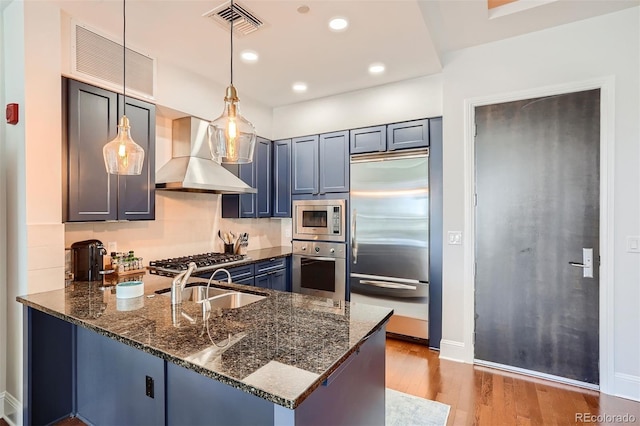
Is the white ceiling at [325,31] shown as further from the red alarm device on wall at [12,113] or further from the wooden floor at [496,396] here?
the wooden floor at [496,396]

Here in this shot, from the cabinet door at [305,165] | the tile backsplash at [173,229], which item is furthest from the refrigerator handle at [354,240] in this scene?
Answer: the tile backsplash at [173,229]

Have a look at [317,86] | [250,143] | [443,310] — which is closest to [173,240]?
[250,143]

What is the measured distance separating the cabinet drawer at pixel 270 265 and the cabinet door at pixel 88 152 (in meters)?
1.54

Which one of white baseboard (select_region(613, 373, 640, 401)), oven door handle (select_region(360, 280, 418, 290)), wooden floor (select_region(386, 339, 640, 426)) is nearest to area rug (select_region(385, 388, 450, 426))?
wooden floor (select_region(386, 339, 640, 426))

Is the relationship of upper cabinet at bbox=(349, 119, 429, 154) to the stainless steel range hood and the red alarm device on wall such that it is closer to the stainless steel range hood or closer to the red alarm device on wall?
the stainless steel range hood

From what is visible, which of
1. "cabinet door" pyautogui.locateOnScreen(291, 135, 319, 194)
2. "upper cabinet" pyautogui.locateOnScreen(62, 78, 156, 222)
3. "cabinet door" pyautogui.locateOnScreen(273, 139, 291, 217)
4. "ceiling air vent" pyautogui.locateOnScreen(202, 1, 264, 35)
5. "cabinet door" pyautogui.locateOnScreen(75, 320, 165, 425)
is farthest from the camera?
"cabinet door" pyautogui.locateOnScreen(273, 139, 291, 217)

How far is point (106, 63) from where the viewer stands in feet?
8.49

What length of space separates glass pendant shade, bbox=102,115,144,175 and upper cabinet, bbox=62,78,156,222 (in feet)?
1.92

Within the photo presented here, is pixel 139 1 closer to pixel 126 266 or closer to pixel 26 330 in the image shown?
pixel 126 266

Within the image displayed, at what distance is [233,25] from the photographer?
2389 mm

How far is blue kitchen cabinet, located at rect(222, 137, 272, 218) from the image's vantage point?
12.9 feet

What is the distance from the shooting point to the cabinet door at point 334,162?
3900 mm

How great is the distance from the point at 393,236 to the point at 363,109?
1.53 metres

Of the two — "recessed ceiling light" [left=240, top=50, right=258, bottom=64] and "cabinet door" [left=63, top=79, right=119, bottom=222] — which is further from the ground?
"recessed ceiling light" [left=240, top=50, right=258, bottom=64]
